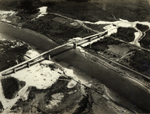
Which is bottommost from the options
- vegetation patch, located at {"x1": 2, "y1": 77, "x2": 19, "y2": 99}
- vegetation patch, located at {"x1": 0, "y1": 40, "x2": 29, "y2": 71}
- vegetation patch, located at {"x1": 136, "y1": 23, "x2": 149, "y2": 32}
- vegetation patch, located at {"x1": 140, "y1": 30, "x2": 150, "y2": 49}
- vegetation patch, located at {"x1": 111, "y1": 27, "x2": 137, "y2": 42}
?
vegetation patch, located at {"x1": 2, "y1": 77, "x2": 19, "y2": 99}

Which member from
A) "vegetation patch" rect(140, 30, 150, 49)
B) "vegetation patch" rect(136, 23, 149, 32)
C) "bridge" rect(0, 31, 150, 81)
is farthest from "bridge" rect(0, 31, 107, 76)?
"vegetation patch" rect(136, 23, 149, 32)

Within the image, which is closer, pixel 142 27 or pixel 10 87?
pixel 10 87

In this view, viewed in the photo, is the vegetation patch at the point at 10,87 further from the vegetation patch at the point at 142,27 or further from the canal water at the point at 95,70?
the vegetation patch at the point at 142,27

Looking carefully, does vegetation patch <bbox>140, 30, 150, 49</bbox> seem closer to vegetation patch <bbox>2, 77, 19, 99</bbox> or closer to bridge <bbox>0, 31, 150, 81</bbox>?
bridge <bbox>0, 31, 150, 81</bbox>

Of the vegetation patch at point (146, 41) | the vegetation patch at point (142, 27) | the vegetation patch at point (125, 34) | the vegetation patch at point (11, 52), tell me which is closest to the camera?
the vegetation patch at point (11, 52)

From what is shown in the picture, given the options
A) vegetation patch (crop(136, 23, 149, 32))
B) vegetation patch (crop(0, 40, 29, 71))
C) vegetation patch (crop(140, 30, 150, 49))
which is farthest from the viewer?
vegetation patch (crop(136, 23, 149, 32))

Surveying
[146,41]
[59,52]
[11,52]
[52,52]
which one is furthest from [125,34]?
[11,52]

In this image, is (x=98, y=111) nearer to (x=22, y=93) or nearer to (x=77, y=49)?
(x=22, y=93)

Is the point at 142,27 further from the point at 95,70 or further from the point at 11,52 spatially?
the point at 11,52

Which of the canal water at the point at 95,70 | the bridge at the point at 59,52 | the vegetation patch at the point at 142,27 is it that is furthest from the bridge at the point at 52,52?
the vegetation patch at the point at 142,27
